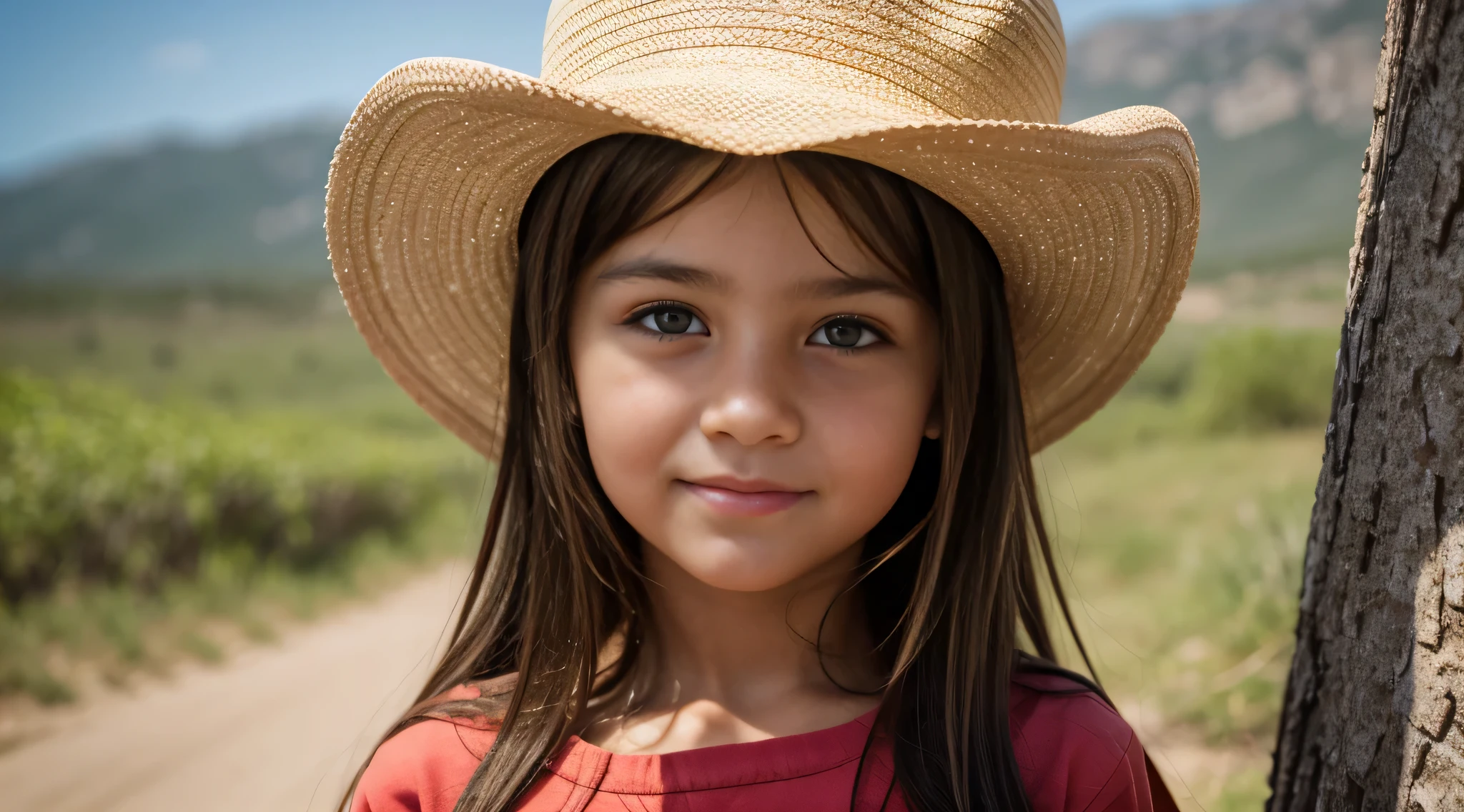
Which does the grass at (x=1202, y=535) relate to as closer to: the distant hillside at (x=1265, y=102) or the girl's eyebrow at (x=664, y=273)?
the girl's eyebrow at (x=664, y=273)

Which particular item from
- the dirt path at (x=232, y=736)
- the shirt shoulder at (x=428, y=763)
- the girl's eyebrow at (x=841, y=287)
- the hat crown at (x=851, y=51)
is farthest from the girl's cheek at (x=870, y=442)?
the dirt path at (x=232, y=736)

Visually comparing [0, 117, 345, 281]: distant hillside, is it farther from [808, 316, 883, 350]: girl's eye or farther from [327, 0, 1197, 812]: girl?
[808, 316, 883, 350]: girl's eye

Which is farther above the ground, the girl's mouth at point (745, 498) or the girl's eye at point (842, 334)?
the girl's eye at point (842, 334)

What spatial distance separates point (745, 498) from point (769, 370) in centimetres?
16

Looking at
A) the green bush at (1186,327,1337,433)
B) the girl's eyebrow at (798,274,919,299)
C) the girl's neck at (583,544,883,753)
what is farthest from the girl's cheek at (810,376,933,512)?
the green bush at (1186,327,1337,433)

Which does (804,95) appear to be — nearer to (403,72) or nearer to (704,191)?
(704,191)

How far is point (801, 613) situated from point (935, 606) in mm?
193

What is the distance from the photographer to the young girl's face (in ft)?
4.07

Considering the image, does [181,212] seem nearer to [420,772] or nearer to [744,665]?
[420,772]

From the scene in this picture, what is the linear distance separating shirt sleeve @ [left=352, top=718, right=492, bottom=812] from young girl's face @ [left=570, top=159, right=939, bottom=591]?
42cm

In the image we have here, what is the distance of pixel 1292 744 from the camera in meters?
1.42

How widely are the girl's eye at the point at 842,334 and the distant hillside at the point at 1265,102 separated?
25.9 ft

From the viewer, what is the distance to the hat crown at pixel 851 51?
126cm

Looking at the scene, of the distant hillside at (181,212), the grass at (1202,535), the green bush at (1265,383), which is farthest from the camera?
the distant hillside at (181,212)
